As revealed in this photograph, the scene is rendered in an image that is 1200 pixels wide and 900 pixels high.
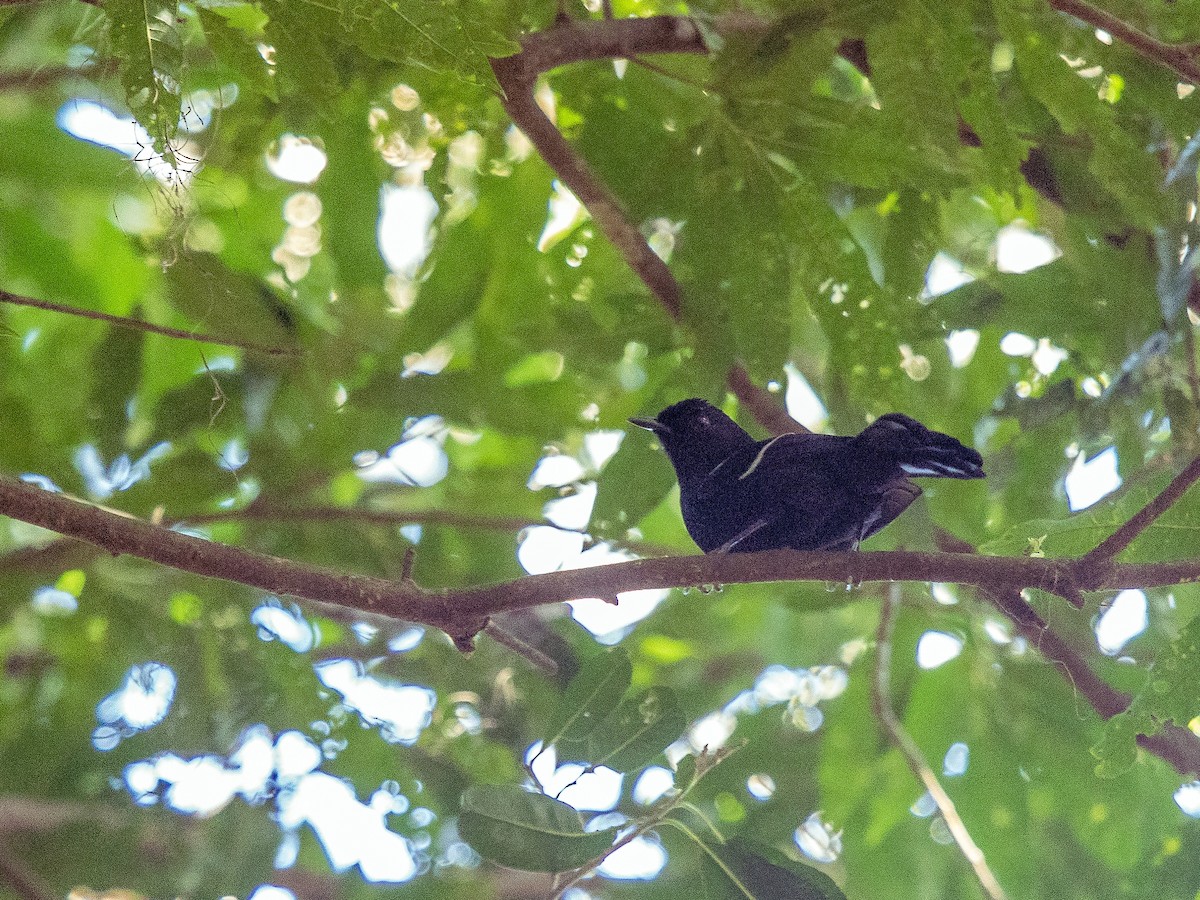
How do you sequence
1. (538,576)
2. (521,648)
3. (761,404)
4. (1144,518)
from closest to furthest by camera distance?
(1144,518), (538,576), (521,648), (761,404)

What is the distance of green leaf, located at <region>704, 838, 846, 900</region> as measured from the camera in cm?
267

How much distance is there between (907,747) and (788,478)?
113 cm

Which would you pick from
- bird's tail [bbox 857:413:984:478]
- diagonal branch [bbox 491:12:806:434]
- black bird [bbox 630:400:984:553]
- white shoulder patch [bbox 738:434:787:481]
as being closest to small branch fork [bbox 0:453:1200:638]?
bird's tail [bbox 857:413:984:478]

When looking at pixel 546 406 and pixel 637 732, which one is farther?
pixel 546 406

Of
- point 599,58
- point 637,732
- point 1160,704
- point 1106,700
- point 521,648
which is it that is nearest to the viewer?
point 1160,704

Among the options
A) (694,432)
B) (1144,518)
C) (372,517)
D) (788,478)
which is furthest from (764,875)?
(372,517)

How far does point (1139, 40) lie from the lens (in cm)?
260

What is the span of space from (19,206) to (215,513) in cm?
115

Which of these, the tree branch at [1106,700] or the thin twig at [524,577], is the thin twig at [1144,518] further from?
the tree branch at [1106,700]

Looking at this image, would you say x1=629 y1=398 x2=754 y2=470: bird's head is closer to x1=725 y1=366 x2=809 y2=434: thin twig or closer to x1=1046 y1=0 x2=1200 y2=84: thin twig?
x1=725 y1=366 x2=809 y2=434: thin twig

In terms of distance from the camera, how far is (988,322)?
3.34 meters

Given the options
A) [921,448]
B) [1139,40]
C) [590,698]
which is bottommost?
[590,698]

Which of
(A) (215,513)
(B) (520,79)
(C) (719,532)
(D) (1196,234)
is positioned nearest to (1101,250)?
(D) (1196,234)

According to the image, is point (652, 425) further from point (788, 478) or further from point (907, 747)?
point (907, 747)
